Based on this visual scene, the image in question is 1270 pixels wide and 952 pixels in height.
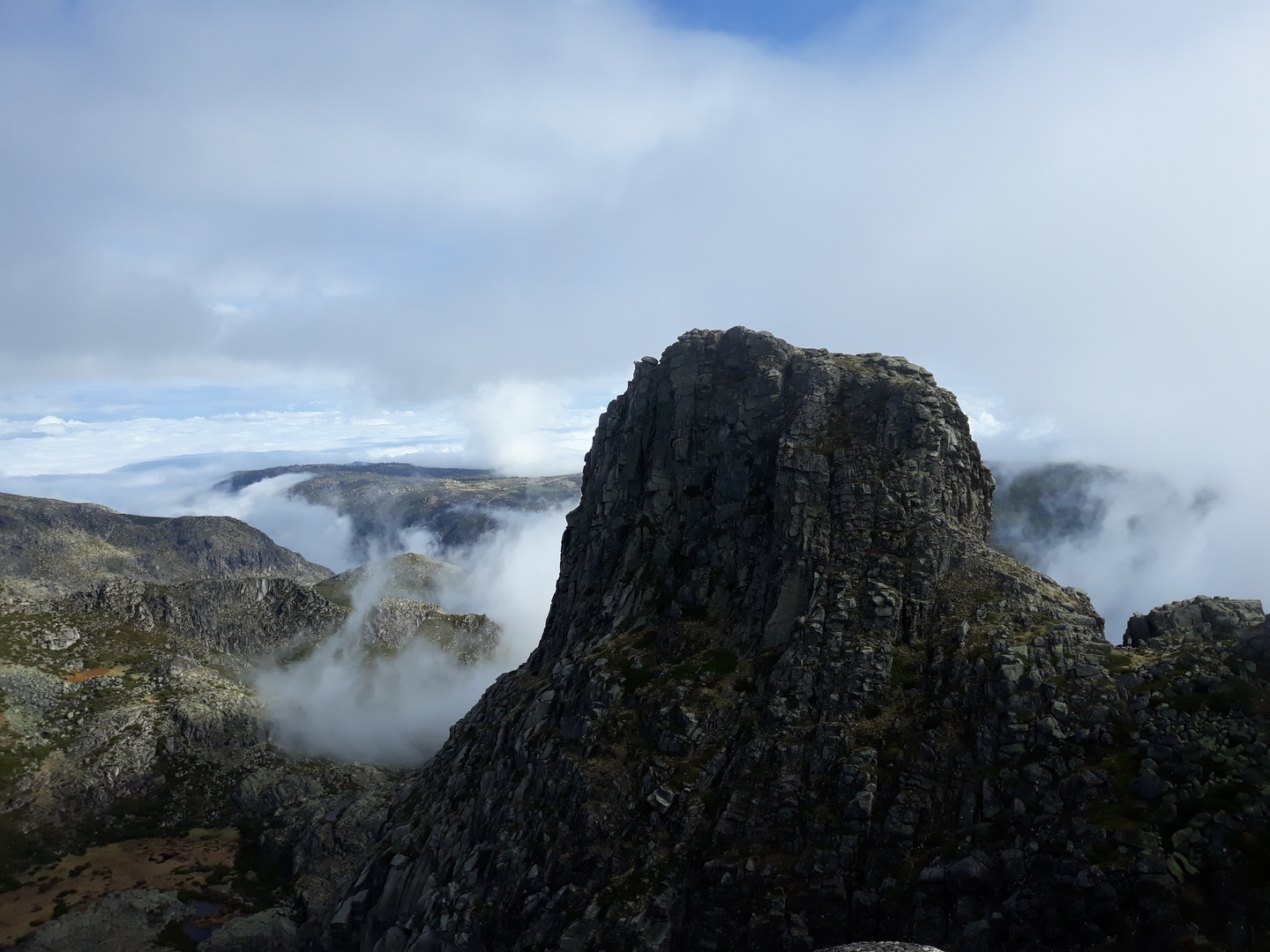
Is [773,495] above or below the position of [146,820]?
above

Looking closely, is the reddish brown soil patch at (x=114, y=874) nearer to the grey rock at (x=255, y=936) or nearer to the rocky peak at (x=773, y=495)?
the grey rock at (x=255, y=936)

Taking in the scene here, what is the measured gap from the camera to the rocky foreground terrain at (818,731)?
4009cm

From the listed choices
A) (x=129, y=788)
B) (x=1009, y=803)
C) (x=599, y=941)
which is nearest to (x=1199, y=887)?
(x=1009, y=803)

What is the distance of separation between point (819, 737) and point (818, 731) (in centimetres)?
56

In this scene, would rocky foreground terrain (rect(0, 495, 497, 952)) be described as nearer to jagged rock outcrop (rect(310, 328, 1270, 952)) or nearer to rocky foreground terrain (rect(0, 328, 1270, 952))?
jagged rock outcrop (rect(310, 328, 1270, 952))

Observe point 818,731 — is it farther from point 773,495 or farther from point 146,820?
point 146,820

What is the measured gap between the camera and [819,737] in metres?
53.6

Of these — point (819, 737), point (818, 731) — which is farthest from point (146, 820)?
point (819, 737)

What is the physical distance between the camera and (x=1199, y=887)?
117 ft

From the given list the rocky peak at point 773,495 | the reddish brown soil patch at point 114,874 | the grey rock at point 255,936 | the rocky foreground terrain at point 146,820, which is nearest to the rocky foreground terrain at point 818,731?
the rocky peak at point 773,495

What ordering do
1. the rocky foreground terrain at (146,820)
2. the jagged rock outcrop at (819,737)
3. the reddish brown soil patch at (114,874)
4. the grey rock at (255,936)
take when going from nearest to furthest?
the jagged rock outcrop at (819,737) → the grey rock at (255,936) → the rocky foreground terrain at (146,820) → the reddish brown soil patch at (114,874)

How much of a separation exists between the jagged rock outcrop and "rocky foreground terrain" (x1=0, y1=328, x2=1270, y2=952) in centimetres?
20

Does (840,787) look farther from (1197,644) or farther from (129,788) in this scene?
(129,788)

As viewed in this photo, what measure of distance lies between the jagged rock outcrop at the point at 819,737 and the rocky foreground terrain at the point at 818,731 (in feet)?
0.67
